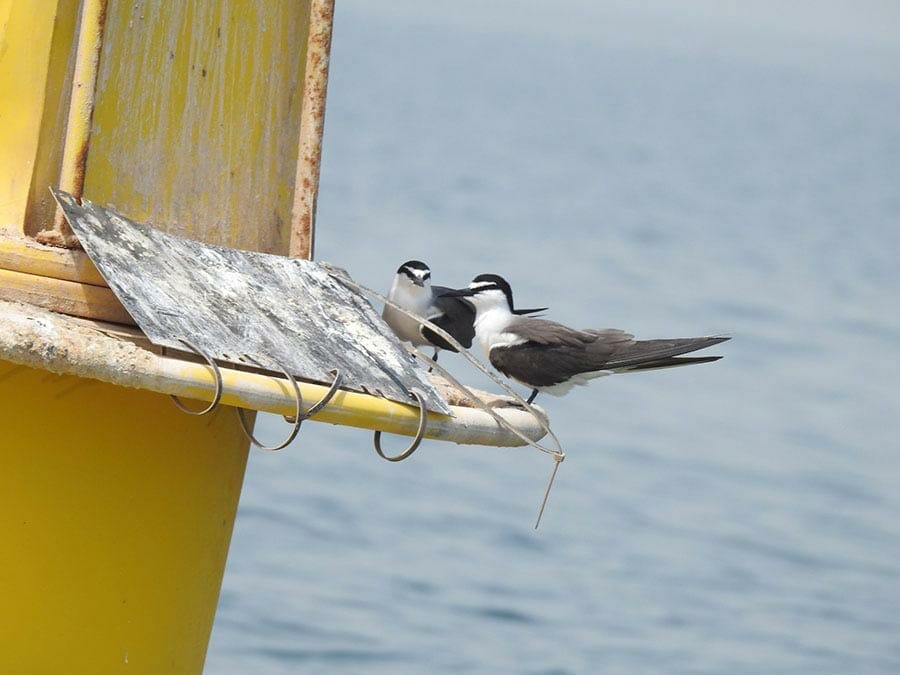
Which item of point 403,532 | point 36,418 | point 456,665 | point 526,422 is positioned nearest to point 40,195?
point 36,418

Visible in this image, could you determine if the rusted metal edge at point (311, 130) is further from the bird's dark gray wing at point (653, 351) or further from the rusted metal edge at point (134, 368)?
the bird's dark gray wing at point (653, 351)

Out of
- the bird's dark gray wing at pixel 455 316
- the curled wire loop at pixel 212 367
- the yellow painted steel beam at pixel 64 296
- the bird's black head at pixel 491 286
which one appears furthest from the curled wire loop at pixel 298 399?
the bird's dark gray wing at pixel 455 316

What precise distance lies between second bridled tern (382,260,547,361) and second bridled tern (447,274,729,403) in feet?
0.41

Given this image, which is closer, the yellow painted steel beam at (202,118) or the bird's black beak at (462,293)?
the yellow painted steel beam at (202,118)

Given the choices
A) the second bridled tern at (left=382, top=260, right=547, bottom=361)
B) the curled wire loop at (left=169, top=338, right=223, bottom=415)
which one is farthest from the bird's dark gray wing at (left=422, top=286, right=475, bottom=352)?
the curled wire loop at (left=169, top=338, right=223, bottom=415)

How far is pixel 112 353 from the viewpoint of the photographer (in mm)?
3402

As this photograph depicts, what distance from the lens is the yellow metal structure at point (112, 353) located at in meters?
3.75

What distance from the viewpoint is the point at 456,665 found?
12875 mm

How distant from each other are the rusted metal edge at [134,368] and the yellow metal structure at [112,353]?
5 cm

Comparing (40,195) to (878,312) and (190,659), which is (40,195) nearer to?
(190,659)

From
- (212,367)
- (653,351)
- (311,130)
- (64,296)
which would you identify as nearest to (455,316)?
(653,351)

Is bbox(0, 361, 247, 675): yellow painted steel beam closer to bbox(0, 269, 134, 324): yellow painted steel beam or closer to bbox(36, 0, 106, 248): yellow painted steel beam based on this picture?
bbox(0, 269, 134, 324): yellow painted steel beam

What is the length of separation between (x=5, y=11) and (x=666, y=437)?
16879mm

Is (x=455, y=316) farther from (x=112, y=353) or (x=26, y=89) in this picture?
(x=112, y=353)
